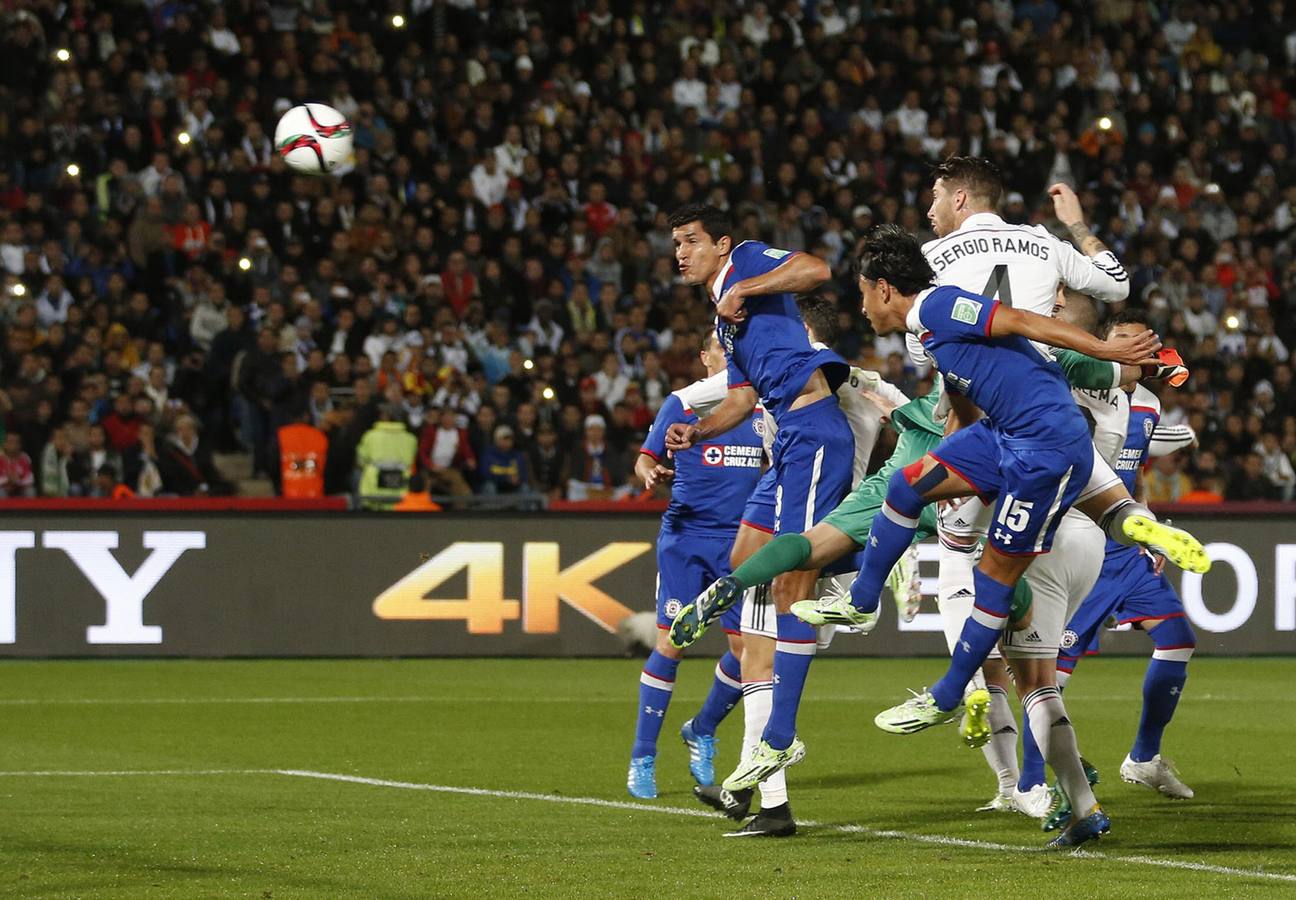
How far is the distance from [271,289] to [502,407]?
3005 mm

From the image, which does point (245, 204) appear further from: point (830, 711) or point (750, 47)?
point (830, 711)

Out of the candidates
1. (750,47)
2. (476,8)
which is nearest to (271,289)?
(476,8)

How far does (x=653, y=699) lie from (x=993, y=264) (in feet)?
9.78

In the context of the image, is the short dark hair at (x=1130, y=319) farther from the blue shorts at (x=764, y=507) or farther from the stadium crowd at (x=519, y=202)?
the stadium crowd at (x=519, y=202)

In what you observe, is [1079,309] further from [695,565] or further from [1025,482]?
[695,565]

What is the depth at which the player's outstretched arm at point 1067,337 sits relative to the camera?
741cm

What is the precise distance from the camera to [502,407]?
19922mm

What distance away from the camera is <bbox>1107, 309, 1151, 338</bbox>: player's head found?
9.18 m

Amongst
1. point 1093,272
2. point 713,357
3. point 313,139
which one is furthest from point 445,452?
point 1093,272

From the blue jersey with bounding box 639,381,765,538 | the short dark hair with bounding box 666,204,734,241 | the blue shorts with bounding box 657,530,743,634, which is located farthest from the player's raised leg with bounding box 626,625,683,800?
the short dark hair with bounding box 666,204,734,241

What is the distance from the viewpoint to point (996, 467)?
25.6ft

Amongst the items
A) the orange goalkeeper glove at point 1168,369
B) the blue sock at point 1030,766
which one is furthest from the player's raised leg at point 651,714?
the orange goalkeeper glove at point 1168,369

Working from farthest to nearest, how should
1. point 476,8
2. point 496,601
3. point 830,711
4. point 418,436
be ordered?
point 476,8 → point 418,436 → point 496,601 → point 830,711

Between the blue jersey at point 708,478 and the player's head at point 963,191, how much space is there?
78.2 inches
